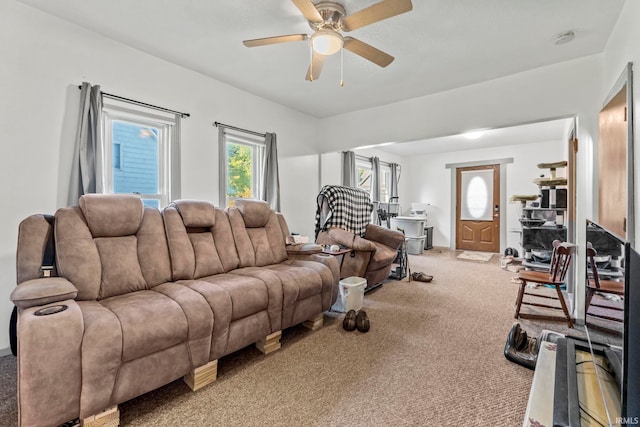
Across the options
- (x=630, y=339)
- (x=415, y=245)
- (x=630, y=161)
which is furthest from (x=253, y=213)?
(x=415, y=245)

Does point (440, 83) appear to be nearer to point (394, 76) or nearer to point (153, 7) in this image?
point (394, 76)

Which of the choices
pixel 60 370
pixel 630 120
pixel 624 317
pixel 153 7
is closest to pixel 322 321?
pixel 60 370

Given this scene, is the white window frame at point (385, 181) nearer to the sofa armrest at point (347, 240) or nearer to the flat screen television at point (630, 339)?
the sofa armrest at point (347, 240)

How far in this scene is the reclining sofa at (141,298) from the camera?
1.30 meters

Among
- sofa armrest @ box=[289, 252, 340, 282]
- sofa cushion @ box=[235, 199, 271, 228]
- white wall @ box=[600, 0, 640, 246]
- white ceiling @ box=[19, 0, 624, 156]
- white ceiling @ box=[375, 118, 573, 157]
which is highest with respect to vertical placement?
white ceiling @ box=[19, 0, 624, 156]

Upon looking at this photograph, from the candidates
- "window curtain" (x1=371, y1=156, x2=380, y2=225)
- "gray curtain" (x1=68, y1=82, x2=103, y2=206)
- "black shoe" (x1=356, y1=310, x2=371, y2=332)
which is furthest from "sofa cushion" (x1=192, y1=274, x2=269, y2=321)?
"window curtain" (x1=371, y1=156, x2=380, y2=225)

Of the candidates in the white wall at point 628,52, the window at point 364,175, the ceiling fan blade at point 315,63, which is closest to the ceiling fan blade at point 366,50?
the ceiling fan blade at point 315,63

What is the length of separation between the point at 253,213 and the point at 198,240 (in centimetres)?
63

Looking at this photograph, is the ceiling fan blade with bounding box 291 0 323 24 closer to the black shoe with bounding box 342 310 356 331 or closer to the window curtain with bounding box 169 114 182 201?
the window curtain with bounding box 169 114 182 201

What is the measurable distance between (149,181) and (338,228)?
2.27 metres

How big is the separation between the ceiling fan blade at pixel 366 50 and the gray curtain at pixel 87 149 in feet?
7.17

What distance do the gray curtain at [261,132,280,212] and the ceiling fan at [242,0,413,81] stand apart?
1.85m

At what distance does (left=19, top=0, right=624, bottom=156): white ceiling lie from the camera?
87.4 inches

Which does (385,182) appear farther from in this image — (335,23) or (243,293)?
(243,293)
